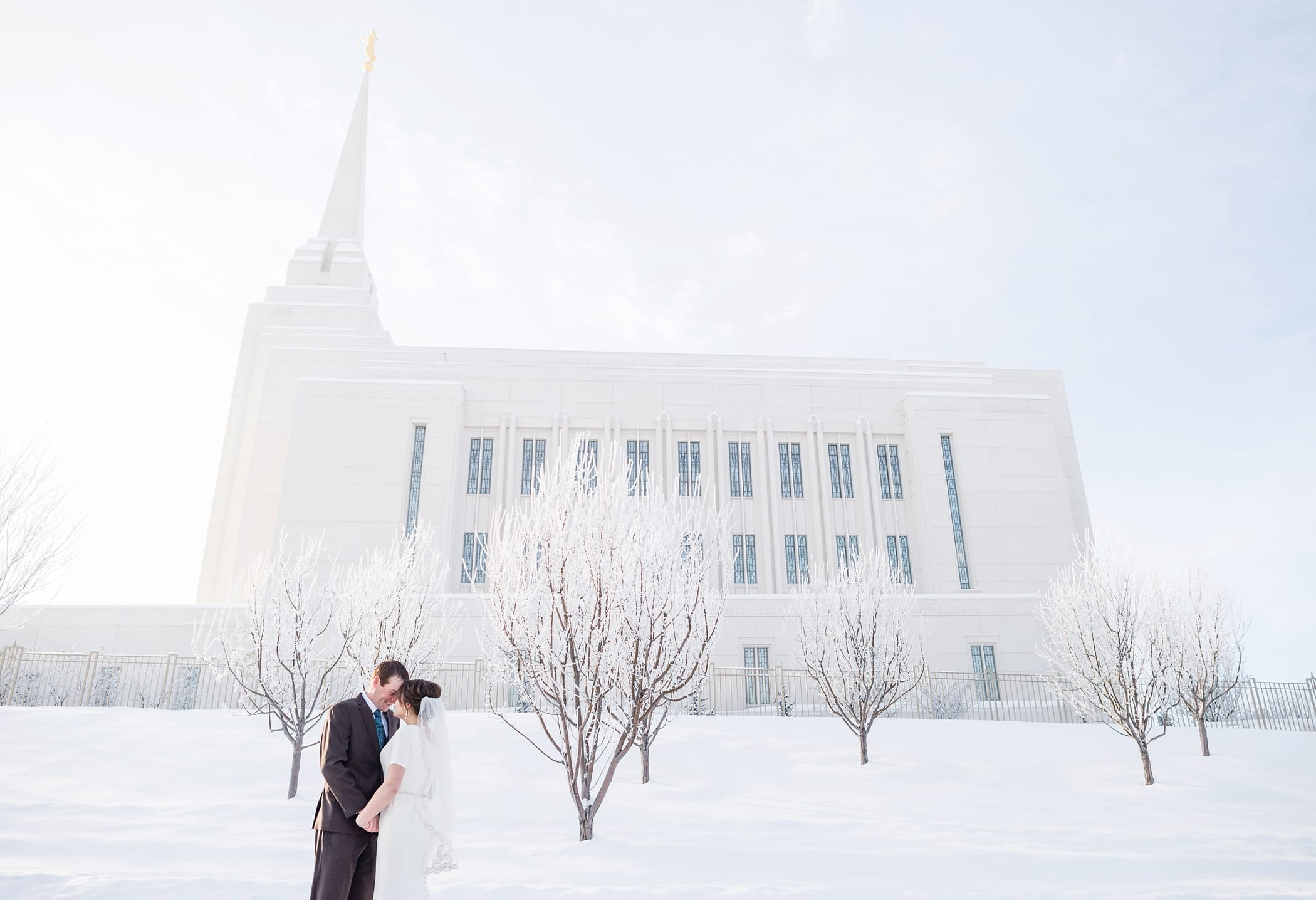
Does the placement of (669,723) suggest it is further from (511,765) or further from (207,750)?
(207,750)

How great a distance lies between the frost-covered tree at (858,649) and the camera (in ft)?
48.0

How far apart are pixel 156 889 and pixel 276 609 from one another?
6673mm

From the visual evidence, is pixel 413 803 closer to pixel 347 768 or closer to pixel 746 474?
pixel 347 768

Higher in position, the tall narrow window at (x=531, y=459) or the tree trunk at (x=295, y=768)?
the tall narrow window at (x=531, y=459)

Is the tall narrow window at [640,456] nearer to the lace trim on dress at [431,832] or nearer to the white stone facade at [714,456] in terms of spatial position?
the white stone facade at [714,456]

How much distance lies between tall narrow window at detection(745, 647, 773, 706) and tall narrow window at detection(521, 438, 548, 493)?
10.1 metres

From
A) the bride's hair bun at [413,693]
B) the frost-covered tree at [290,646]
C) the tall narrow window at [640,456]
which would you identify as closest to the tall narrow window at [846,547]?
the tall narrow window at [640,456]

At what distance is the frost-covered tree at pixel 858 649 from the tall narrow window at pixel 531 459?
46.0 ft

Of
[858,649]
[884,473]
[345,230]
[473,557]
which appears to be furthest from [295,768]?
[345,230]

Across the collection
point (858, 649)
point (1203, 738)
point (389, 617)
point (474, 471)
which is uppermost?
point (474, 471)

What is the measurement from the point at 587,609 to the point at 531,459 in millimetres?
20851

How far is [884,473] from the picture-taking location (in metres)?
29.2

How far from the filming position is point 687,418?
2934 cm

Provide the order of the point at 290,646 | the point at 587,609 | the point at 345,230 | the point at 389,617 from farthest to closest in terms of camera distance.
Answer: the point at 345,230 → the point at 389,617 → the point at 290,646 → the point at 587,609
